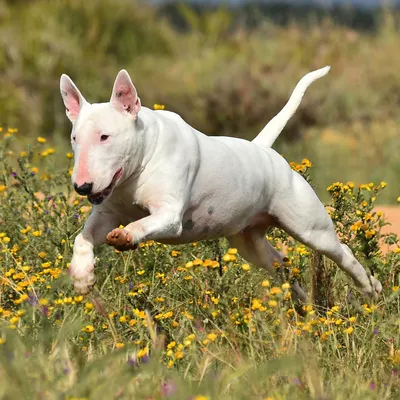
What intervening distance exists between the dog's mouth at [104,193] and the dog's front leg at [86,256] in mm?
276

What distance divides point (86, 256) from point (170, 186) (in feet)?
1.75

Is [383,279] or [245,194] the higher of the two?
[245,194]

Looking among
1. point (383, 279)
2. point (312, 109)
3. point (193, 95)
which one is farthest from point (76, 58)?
point (383, 279)

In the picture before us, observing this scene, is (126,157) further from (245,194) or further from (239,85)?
(239,85)

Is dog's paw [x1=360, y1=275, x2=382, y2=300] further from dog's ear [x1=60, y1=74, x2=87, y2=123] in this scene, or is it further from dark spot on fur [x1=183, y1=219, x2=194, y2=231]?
dog's ear [x1=60, y1=74, x2=87, y2=123]

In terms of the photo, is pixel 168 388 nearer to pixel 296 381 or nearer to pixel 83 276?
pixel 296 381

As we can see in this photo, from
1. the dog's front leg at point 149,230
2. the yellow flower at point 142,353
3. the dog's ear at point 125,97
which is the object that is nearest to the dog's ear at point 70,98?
the dog's ear at point 125,97

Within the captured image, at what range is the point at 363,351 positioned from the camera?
4492 millimetres

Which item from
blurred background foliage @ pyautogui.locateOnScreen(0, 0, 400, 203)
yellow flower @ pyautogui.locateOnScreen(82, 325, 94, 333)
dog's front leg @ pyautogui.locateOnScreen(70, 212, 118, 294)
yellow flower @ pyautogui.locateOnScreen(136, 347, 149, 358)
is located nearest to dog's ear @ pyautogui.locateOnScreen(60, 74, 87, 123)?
dog's front leg @ pyautogui.locateOnScreen(70, 212, 118, 294)

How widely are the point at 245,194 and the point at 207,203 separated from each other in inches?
9.7

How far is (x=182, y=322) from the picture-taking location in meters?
4.64

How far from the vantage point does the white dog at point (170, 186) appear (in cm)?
443

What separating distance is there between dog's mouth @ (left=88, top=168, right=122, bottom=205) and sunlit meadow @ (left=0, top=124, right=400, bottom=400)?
430 mm

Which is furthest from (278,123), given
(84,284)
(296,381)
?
(296,381)
